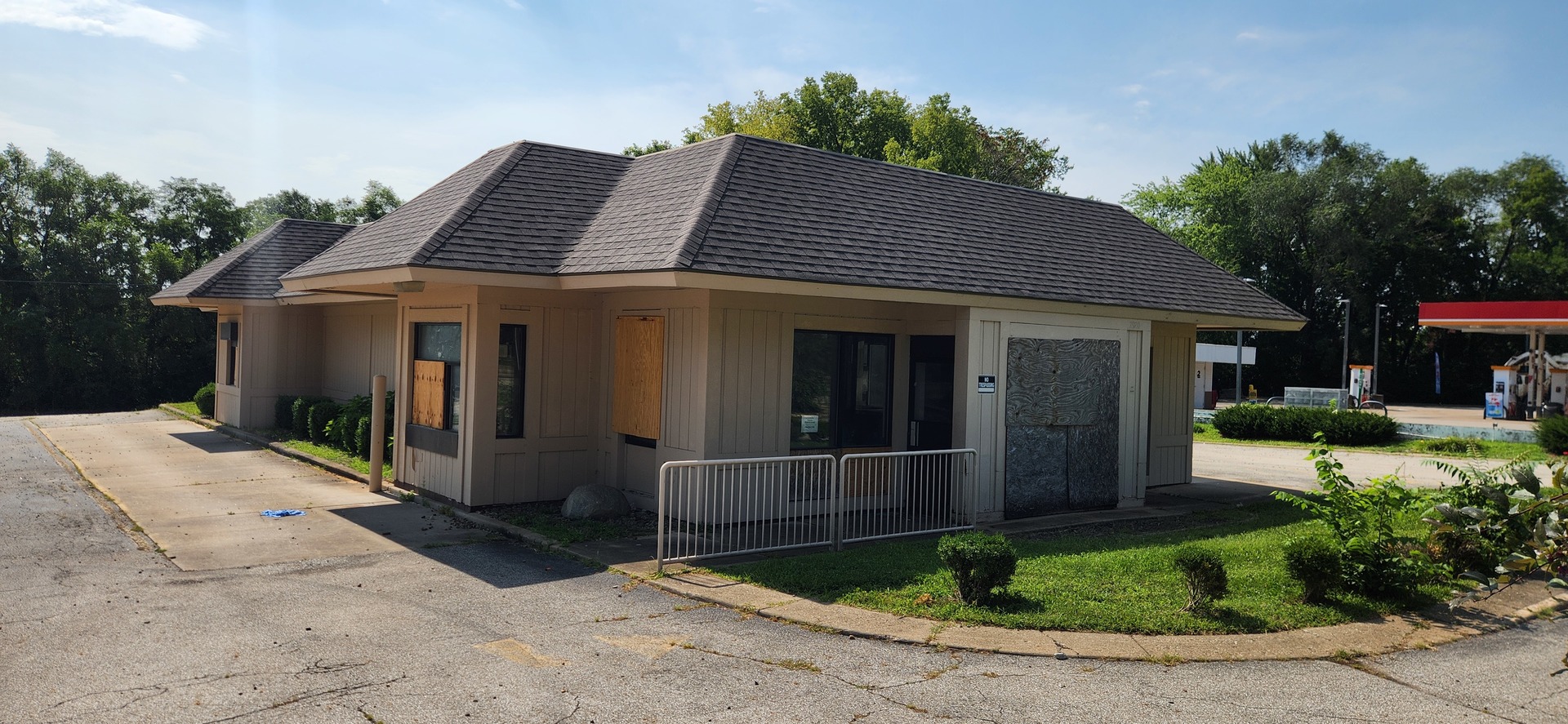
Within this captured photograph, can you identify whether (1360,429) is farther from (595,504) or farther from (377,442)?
(377,442)

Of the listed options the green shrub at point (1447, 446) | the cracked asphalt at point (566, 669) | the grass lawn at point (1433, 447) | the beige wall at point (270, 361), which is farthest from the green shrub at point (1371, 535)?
the beige wall at point (270, 361)

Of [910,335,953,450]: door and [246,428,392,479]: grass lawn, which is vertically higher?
[910,335,953,450]: door

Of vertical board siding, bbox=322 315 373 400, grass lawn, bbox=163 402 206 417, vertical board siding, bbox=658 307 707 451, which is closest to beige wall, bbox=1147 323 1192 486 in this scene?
vertical board siding, bbox=658 307 707 451

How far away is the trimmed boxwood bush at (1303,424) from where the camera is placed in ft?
83.6

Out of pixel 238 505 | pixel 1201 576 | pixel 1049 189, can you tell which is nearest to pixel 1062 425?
pixel 1201 576

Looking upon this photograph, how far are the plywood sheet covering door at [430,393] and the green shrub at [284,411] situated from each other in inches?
368

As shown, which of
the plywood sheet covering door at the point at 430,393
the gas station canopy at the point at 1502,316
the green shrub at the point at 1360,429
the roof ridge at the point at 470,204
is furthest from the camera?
the gas station canopy at the point at 1502,316

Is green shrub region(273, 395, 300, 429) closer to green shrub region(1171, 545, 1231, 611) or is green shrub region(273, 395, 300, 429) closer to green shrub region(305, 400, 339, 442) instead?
green shrub region(305, 400, 339, 442)

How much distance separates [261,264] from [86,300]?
20290mm

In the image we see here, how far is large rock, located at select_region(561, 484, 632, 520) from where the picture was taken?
11148 millimetres

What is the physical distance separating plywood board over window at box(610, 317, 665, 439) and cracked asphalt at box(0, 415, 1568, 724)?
3533mm

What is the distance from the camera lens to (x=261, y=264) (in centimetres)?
2255

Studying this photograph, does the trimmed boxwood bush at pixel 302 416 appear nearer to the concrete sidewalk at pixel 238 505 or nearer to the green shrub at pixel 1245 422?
the concrete sidewalk at pixel 238 505

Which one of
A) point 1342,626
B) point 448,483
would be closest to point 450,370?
point 448,483
